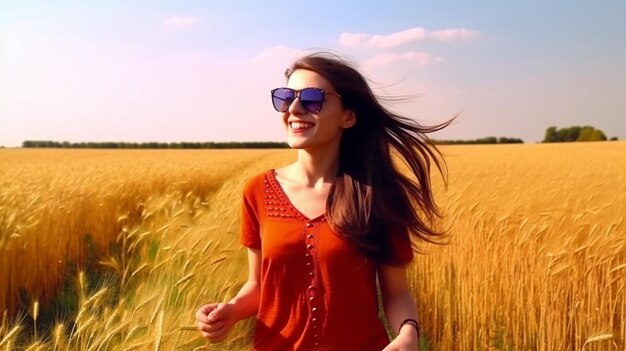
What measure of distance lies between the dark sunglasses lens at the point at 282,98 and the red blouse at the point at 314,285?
24cm

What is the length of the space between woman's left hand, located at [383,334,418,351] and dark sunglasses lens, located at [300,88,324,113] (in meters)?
0.63

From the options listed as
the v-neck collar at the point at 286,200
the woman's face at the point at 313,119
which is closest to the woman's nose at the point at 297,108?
the woman's face at the point at 313,119

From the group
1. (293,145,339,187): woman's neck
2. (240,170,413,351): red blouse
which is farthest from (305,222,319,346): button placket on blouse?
(293,145,339,187): woman's neck

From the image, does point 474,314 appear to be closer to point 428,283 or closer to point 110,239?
point 428,283

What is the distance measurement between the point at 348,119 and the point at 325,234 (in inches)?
13.8

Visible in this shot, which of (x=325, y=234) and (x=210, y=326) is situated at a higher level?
(x=325, y=234)

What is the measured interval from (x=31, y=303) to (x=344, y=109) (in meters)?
3.24

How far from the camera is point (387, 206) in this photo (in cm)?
157

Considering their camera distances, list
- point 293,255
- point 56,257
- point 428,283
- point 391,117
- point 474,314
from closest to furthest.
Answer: point 293,255 → point 391,117 → point 474,314 → point 428,283 → point 56,257

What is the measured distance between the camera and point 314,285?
152cm

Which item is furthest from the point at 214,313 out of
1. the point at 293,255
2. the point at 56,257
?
the point at 56,257

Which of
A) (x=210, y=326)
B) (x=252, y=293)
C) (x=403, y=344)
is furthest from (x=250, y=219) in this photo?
→ (x=403, y=344)

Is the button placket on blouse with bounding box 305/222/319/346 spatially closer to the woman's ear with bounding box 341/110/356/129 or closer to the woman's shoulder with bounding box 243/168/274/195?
the woman's shoulder with bounding box 243/168/274/195

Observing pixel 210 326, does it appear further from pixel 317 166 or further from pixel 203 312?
pixel 317 166
